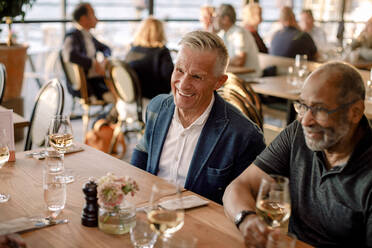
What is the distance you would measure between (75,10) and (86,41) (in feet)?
1.27

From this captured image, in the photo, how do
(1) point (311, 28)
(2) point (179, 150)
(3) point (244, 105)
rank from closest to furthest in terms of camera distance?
1. (2) point (179, 150)
2. (3) point (244, 105)
3. (1) point (311, 28)

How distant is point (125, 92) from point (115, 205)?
344cm

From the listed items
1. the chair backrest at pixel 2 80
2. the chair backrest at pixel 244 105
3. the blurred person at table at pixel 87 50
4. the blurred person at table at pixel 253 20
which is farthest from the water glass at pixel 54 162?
the blurred person at table at pixel 253 20

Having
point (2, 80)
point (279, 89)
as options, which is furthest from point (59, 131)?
point (279, 89)

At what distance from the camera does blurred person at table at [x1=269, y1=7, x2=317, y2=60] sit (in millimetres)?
6465

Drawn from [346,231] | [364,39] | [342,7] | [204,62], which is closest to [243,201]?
[346,231]

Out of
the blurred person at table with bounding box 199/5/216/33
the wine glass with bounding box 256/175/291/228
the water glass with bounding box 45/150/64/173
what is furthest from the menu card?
the blurred person at table with bounding box 199/5/216/33

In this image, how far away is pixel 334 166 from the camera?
5.88ft

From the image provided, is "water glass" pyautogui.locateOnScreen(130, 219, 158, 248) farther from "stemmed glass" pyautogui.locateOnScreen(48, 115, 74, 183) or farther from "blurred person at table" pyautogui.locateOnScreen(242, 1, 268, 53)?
"blurred person at table" pyautogui.locateOnScreen(242, 1, 268, 53)

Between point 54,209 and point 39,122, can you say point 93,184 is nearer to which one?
point 54,209

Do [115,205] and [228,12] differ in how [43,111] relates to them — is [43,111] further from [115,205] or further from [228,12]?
[228,12]

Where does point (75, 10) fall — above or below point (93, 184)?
above

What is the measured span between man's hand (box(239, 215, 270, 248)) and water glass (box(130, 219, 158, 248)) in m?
0.29

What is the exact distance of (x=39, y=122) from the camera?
10.4ft
